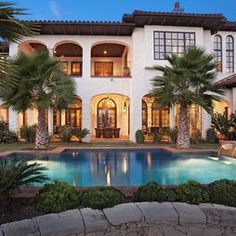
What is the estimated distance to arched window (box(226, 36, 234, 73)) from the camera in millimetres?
19812

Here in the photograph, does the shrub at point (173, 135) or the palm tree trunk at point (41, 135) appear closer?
the palm tree trunk at point (41, 135)

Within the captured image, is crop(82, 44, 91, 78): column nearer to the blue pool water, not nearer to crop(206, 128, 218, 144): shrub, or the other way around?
the blue pool water

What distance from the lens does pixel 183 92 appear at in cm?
1367

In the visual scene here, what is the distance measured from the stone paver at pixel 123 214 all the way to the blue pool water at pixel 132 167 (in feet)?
11.7

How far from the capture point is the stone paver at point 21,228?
11.0 feet

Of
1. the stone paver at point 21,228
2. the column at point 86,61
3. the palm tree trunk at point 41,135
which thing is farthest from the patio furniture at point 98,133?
the stone paver at point 21,228

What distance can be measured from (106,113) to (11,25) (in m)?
18.6

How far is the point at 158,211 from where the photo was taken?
3.92 m

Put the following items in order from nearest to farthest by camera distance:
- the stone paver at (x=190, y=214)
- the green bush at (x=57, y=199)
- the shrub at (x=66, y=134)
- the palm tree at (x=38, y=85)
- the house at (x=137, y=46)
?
1. the stone paver at (x=190, y=214)
2. the green bush at (x=57, y=199)
3. the palm tree at (x=38, y=85)
4. the house at (x=137, y=46)
5. the shrub at (x=66, y=134)

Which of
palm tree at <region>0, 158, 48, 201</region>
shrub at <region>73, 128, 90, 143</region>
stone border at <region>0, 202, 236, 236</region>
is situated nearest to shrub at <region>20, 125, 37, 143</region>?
shrub at <region>73, 128, 90, 143</region>

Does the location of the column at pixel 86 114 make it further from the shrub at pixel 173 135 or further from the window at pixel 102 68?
the shrub at pixel 173 135

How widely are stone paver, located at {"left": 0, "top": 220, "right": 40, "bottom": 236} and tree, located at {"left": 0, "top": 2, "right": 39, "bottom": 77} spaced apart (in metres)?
2.06

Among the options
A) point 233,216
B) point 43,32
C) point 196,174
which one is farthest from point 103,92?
point 233,216

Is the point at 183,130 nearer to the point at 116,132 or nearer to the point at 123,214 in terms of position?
the point at 116,132
